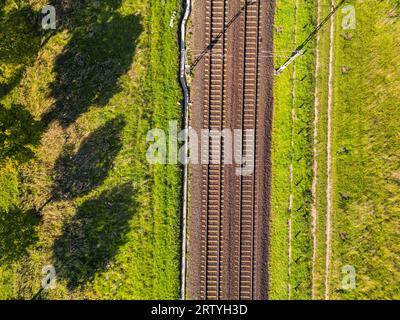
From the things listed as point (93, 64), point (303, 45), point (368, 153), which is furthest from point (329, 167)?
point (93, 64)

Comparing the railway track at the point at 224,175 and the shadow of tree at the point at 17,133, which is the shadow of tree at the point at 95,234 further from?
the railway track at the point at 224,175

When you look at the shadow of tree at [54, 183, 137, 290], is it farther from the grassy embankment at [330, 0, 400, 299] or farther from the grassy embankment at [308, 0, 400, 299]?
the grassy embankment at [330, 0, 400, 299]

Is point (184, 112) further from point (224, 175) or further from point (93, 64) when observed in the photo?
point (93, 64)

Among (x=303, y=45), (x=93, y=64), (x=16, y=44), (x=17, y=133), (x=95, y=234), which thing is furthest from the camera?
(x=95, y=234)

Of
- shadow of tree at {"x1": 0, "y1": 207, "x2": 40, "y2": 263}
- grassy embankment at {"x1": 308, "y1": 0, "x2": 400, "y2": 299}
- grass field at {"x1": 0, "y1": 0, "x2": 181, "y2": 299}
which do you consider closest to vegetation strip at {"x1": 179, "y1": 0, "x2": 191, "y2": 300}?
grass field at {"x1": 0, "y1": 0, "x2": 181, "y2": 299}

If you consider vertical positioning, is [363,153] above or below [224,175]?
above

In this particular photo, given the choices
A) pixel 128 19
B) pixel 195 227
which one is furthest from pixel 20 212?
pixel 128 19
